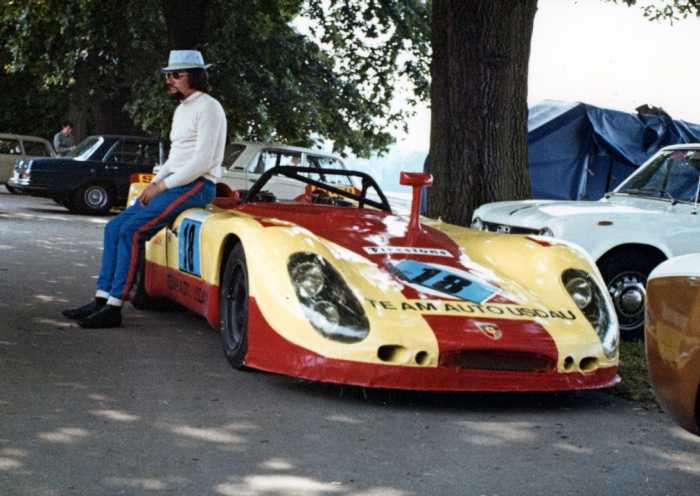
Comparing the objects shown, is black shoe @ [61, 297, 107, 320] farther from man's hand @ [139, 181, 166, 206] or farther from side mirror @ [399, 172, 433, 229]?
side mirror @ [399, 172, 433, 229]

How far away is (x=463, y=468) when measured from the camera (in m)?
4.77

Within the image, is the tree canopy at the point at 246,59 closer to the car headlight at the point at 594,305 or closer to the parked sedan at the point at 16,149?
the parked sedan at the point at 16,149

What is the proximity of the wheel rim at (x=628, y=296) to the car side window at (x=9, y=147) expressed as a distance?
21667mm

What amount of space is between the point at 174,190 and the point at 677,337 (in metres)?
4.66

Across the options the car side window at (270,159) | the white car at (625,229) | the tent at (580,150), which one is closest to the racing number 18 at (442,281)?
the white car at (625,229)

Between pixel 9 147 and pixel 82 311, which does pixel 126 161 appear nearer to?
pixel 9 147

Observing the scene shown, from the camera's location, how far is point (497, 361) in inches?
233

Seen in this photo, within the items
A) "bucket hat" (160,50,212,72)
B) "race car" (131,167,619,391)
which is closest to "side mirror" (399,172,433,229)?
"race car" (131,167,619,391)

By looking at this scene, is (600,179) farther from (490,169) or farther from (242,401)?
(242,401)

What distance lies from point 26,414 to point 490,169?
5.70 m

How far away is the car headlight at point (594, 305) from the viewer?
21.1 feet

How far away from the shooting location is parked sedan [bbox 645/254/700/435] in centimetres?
394

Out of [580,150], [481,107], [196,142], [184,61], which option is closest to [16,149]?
[580,150]

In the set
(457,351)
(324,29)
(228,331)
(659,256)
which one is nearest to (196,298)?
(228,331)
